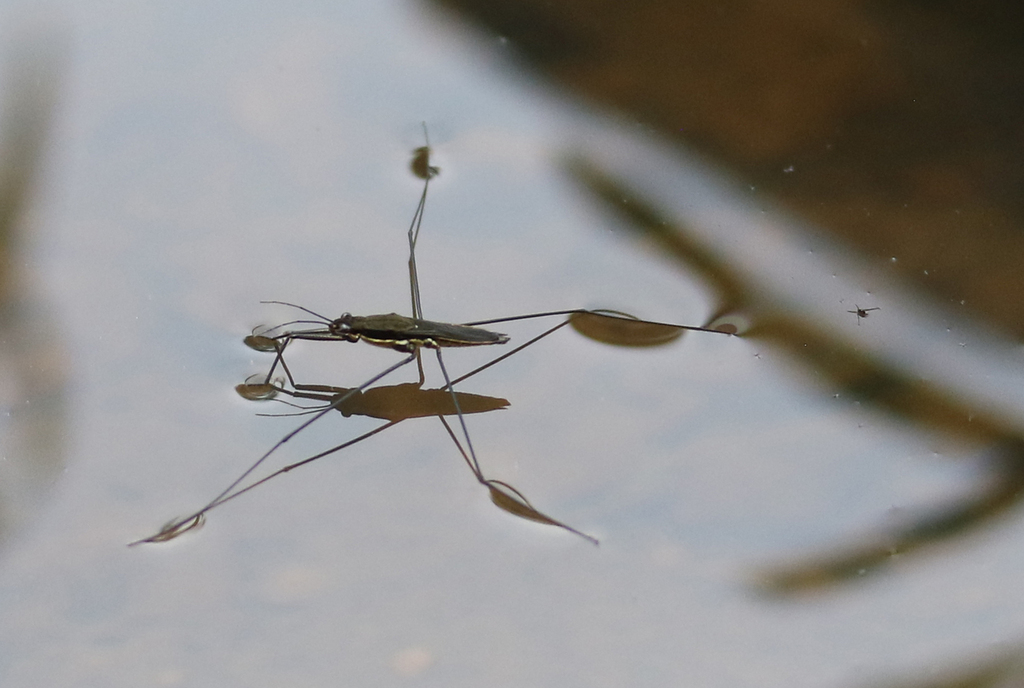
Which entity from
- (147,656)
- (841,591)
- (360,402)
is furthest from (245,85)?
(841,591)

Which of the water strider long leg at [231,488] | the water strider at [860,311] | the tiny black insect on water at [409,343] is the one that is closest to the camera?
the water strider long leg at [231,488]

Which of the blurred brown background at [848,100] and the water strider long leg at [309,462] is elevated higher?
the blurred brown background at [848,100]

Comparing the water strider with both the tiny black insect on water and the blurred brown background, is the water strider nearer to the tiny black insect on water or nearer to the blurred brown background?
the blurred brown background

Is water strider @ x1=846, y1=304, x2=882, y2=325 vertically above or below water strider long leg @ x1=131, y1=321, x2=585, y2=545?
above

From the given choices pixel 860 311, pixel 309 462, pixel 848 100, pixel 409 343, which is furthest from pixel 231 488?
pixel 848 100

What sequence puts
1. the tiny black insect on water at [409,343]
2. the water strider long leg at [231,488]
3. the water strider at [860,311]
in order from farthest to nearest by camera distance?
the water strider at [860,311] < the tiny black insect on water at [409,343] < the water strider long leg at [231,488]

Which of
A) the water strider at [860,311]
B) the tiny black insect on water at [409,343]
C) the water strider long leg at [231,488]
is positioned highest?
the water strider at [860,311]

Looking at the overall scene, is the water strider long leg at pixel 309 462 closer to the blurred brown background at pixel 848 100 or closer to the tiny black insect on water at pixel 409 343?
the tiny black insect on water at pixel 409 343

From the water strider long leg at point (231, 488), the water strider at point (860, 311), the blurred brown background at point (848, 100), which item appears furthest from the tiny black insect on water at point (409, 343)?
the blurred brown background at point (848, 100)

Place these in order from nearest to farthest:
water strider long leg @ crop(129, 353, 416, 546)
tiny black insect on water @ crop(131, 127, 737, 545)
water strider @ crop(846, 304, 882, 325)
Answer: water strider long leg @ crop(129, 353, 416, 546)
tiny black insect on water @ crop(131, 127, 737, 545)
water strider @ crop(846, 304, 882, 325)

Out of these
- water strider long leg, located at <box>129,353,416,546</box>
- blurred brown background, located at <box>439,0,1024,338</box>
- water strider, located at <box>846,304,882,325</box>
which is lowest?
water strider long leg, located at <box>129,353,416,546</box>

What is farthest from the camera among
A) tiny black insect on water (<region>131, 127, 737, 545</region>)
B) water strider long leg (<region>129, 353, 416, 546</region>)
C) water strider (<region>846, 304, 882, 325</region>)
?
water strider (<region>846, 304, 882, 325</region>)

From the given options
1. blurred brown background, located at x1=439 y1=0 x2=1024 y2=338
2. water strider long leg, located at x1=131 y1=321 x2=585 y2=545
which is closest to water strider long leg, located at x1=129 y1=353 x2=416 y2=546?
water strider long leg, located at x1=131 y1=321 x2=585 y2=545
